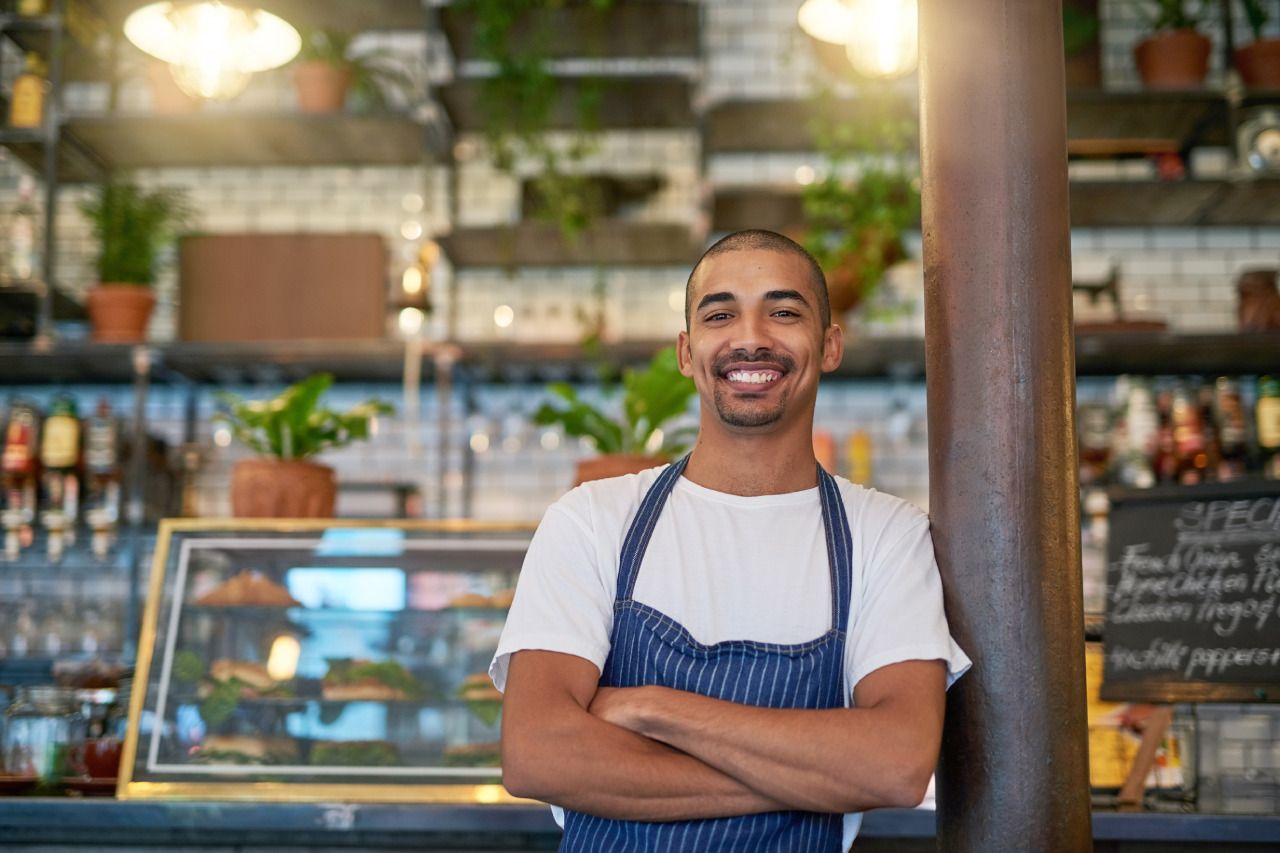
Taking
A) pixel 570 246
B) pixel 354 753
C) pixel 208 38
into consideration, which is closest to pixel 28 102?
pixel 208 38

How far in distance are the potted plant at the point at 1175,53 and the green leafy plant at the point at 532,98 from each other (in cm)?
201

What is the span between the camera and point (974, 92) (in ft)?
5.77

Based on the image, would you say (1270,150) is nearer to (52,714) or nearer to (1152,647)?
(1152,647)

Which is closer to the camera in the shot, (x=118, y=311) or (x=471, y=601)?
(x=471, y=601)

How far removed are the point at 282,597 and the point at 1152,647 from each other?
5.93 ft

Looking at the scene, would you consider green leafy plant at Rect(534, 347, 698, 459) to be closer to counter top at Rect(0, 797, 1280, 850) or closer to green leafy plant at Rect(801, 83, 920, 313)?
counter top at Rect(0, 797, 1280, 850)

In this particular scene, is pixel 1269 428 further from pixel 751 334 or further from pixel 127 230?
pixel 127 230

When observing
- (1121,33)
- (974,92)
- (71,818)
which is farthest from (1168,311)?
(71,818)

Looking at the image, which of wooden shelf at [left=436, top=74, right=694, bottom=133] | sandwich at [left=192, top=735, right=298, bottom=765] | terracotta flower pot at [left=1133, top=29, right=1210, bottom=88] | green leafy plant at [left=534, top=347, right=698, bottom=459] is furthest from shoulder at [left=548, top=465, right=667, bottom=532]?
terracotta flower pot at [left=1133, top=29, right=1210, bottom=88]

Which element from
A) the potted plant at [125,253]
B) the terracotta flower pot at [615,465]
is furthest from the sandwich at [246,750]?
the potted plant at [125,253]

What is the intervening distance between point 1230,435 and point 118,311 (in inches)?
159

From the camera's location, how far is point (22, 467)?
451 cm

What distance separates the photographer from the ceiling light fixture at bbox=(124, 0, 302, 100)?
3.34m

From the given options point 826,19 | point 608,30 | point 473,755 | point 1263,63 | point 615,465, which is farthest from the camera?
point 608,30
